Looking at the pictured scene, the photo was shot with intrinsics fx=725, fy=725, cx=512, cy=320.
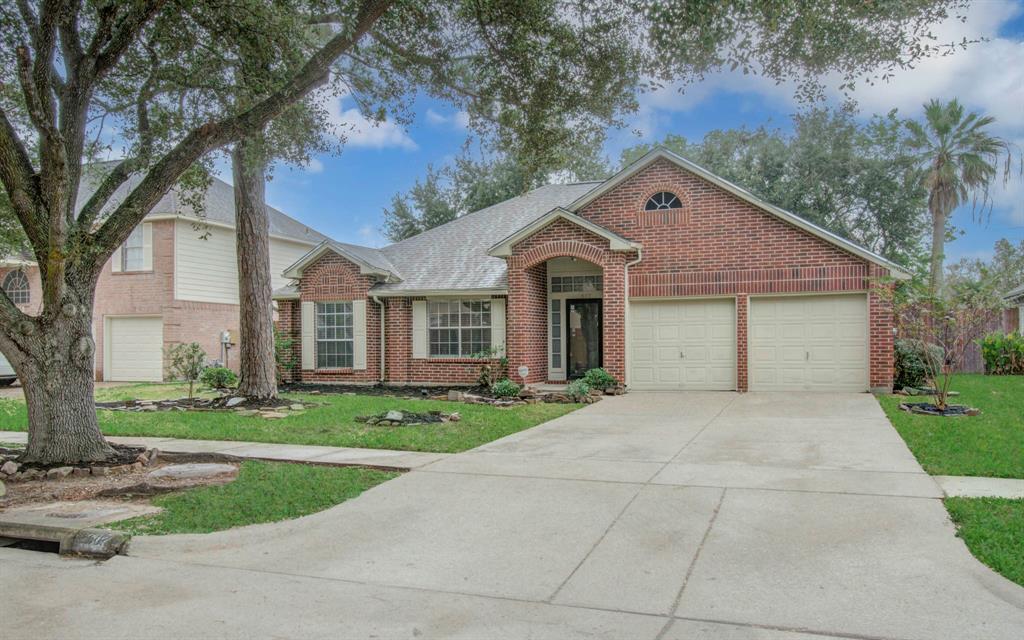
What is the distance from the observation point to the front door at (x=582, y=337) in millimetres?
18484

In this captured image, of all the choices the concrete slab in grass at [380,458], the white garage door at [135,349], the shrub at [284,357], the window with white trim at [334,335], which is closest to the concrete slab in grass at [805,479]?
the concrete slab in grass at [380,458]

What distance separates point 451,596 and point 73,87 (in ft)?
24.1

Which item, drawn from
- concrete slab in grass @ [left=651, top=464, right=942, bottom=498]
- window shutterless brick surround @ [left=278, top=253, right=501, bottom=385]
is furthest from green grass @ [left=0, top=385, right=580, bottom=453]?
window shutterless brick surround @ [left=278, top=253, right=501, bottom=385]

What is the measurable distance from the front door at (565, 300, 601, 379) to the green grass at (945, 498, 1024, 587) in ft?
40.5

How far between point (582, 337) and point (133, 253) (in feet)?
48.4

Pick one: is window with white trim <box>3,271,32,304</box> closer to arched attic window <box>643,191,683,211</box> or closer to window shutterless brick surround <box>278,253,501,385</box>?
window shutterless brick surround <box>278,253,501,385</box>

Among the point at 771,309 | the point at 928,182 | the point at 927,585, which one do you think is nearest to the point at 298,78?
the point at 927,585

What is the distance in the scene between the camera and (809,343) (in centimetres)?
1587

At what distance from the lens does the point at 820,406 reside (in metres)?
13.3

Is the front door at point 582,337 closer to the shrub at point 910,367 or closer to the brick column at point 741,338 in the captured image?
the brick column at point 741,338

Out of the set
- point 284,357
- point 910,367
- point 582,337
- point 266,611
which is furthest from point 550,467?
point 284,357

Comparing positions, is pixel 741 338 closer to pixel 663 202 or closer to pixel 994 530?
pixel 663 202

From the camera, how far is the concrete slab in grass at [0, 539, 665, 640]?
156 inches

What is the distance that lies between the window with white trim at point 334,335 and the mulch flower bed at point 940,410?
43.2ft
